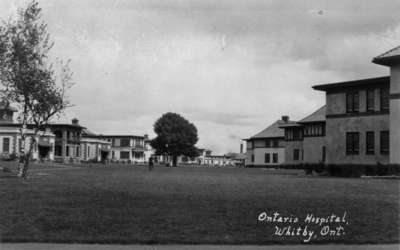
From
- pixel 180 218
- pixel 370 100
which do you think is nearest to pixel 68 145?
pixel 370 100

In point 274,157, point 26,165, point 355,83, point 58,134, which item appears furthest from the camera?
point 58,134

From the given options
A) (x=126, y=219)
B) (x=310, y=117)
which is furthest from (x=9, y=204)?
(x=310, y=117)

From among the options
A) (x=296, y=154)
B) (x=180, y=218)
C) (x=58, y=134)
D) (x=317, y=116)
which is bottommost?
(x=180, y=218)

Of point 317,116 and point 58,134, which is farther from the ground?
point 317,116

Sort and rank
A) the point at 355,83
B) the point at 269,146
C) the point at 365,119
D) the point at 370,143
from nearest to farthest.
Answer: the point at 370,143 < the point at 365,119 < the point at 355,83 < the point at 269,146

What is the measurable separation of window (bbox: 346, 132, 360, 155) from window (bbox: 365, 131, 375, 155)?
905 millimetres

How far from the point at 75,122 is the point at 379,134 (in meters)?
85.0

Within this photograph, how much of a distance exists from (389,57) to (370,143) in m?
9.27

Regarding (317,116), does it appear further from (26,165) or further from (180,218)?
(180,218)

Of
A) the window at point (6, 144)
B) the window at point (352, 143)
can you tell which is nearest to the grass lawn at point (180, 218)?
the window at point (352, 143)

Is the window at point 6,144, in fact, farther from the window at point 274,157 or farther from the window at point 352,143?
the window at point 352,143

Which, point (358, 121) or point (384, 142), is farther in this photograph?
point (358, 121)

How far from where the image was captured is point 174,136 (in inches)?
3602

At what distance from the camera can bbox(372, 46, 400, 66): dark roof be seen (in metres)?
33.9
